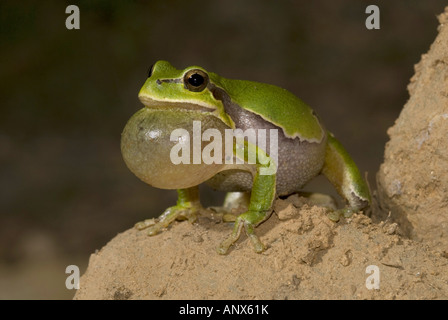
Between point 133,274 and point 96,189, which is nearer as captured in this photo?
point 133,274

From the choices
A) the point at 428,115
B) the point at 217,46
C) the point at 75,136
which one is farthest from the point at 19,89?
the point at 428,115

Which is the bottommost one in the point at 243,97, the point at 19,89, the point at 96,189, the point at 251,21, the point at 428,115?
the point at 428,115

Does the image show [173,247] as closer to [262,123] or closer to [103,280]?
[103,280]

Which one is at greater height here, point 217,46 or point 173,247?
point 217,46

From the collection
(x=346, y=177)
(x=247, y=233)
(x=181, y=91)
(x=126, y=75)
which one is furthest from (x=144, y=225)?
(x=126, y=75)

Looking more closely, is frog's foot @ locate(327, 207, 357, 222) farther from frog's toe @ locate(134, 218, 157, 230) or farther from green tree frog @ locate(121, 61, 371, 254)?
frog's toe @ locate(134, 218, 157, 230)

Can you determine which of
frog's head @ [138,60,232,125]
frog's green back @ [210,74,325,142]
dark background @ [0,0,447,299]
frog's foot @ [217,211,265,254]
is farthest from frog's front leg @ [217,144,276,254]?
dark background @ [0,0,447,299]
